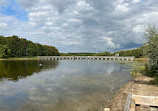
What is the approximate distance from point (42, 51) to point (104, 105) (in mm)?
145717

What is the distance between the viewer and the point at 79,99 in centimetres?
1526

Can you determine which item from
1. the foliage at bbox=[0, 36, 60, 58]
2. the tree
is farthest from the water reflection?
the foliage at bbox=[0, 36, 60, 58]

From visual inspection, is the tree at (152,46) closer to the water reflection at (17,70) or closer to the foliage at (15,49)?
the water reflection at (17,70)

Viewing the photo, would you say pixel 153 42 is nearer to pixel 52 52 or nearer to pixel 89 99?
pixel 89 99

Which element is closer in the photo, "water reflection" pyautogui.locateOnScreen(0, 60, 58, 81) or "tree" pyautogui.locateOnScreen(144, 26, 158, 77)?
"tree" pyautogui.locateOnScreen(144, 26, 158, 77)

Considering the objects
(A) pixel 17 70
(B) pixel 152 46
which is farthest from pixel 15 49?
(B) pixel 152 46

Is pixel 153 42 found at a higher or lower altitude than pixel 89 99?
higher

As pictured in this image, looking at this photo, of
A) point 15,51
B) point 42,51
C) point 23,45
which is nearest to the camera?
point 15,51

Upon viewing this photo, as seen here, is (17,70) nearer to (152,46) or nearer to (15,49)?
(152,46)

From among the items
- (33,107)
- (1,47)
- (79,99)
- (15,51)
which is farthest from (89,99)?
(15,51)

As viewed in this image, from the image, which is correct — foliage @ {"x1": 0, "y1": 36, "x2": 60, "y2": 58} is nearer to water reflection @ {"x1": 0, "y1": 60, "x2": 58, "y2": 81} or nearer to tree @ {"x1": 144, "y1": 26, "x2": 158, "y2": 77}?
water reflection @ {"x1": 0, "y1": 60, "x2": 58, "y2": 81}

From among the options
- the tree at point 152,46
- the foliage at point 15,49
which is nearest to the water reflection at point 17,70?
the tree at point 152,46

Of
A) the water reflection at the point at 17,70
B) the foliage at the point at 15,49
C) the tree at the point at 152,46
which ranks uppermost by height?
the foliage at the point at 15,49

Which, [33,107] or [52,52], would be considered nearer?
[33,107]
